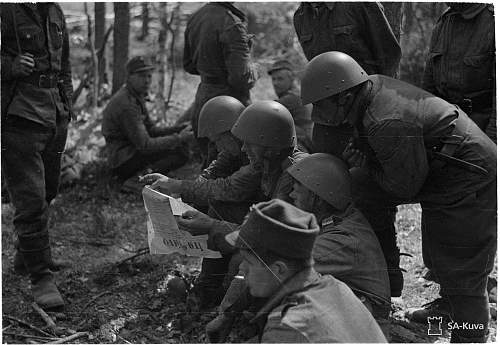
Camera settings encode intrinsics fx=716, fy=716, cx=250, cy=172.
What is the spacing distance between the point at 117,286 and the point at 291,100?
2.82 meters

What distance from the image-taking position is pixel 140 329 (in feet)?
16.2

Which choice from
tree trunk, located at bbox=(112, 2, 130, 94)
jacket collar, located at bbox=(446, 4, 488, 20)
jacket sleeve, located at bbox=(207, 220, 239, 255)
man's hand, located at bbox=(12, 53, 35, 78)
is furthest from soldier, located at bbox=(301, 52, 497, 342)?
tree trunk, located at bbox=(112, 2, 130, 94)

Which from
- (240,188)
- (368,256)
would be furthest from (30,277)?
(368,256)

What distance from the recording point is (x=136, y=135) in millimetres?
7977

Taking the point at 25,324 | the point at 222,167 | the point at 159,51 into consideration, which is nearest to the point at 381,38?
the point at 222,167

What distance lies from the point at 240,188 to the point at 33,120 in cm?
161

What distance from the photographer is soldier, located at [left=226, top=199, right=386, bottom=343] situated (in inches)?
110

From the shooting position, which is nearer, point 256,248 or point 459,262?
point 256,248

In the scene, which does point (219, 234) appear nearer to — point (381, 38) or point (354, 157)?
point (354, 157)

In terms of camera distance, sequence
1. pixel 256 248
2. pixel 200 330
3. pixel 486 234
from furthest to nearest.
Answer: pixel 200 330 → pixel 486 234 → pixel 256 248

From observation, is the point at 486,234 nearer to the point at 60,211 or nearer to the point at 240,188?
the point at 240,188

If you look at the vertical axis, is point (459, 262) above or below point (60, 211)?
above

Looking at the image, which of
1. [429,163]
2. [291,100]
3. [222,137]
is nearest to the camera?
[429,163]

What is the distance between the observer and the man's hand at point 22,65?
5027 millimetres
